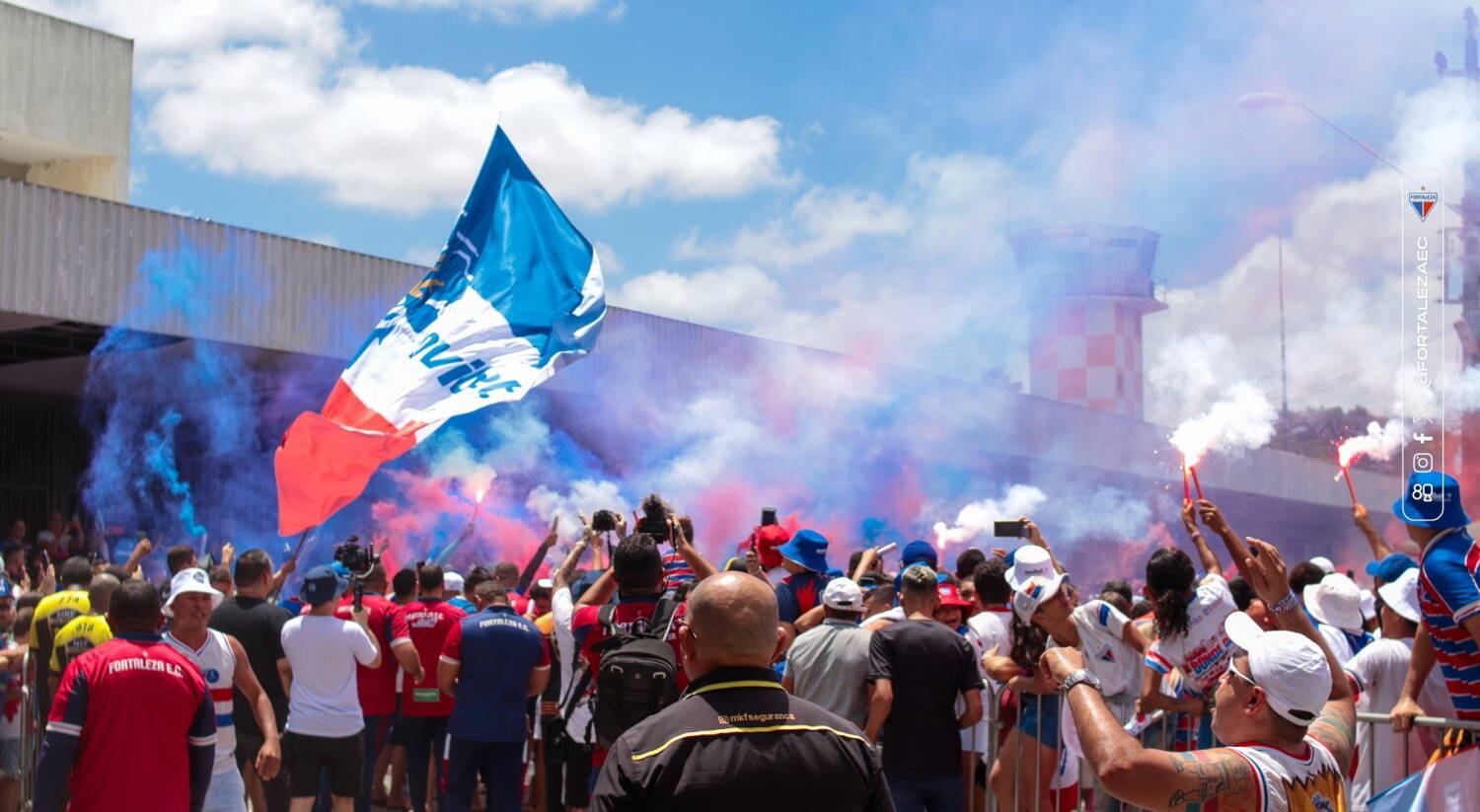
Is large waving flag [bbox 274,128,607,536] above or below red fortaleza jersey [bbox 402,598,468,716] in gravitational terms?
above

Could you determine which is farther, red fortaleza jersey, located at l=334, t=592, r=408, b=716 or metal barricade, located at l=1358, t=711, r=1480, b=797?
red fortaleza jersey, located at l=334, t=592, r=408, b=716

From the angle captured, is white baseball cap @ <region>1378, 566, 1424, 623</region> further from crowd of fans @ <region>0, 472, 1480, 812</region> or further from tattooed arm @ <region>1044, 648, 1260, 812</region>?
tattooed arm @ <region>1044, 648, 1260, 812</region>

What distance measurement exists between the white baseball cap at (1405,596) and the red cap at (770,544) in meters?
3.46

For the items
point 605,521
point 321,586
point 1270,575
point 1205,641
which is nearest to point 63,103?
point 321,586

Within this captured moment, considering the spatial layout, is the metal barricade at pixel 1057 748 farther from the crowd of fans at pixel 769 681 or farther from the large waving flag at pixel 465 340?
the large waving flag at pixel 465 340

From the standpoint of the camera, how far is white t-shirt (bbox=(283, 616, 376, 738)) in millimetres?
7742

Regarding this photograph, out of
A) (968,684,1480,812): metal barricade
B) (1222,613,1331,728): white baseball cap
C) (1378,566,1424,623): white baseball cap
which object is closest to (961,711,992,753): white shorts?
(968,684,1480,812): metal barricade

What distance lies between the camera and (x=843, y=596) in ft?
23.1

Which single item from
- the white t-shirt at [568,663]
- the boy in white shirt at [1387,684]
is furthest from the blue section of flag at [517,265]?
the boy in white shirt at [1387,684]

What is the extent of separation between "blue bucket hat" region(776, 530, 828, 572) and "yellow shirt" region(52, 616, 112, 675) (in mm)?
3936

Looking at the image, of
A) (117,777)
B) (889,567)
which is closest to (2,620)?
(117,777)

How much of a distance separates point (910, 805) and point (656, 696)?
271 cm

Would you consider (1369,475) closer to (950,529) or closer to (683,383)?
(950,529)

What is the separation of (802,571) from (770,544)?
0.60 m
